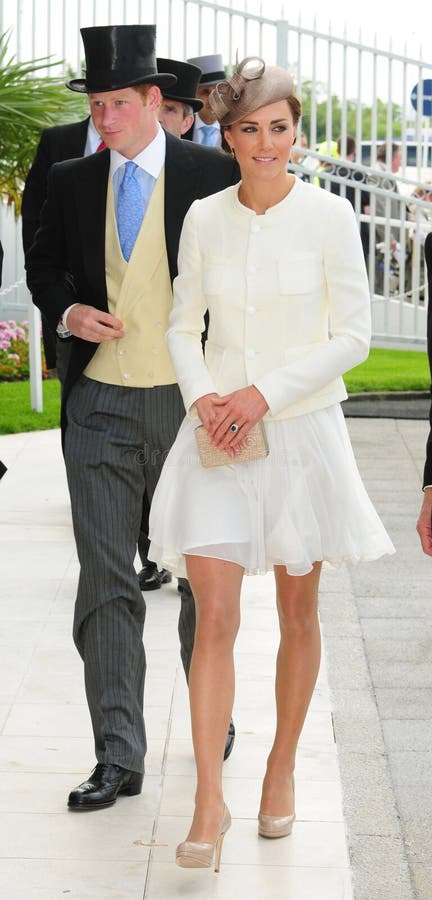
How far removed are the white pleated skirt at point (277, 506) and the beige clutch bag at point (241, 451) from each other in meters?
0.04

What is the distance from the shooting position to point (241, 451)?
3.79 metres

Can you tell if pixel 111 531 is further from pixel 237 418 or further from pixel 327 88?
pixel 327 88

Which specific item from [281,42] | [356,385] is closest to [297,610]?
[356,385]

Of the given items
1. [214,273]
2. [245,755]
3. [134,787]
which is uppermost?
[214,273]

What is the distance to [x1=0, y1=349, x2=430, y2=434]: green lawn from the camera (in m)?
11.4

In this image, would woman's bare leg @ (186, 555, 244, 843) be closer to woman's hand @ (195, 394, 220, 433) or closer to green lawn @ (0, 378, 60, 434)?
woman's hand @ (195, 394, 220, 433)

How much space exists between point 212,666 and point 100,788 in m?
0.66

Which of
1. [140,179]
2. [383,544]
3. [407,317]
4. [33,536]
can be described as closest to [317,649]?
[383,544]

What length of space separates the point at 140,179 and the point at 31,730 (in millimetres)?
1689

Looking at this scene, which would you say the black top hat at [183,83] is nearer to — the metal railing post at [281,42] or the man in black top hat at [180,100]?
the man in black top hat at [180,100]

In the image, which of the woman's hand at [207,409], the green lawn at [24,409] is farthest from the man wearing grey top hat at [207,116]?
the green lawn at [24,409]

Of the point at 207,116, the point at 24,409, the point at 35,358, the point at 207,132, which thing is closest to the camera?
the point at 207,116

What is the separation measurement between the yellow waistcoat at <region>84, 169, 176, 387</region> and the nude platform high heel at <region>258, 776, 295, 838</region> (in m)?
1.15

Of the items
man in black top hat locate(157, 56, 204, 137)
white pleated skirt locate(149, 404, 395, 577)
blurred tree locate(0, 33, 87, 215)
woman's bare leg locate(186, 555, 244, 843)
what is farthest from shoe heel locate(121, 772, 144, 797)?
blurred tree locate(0, 33, 87, 215)
